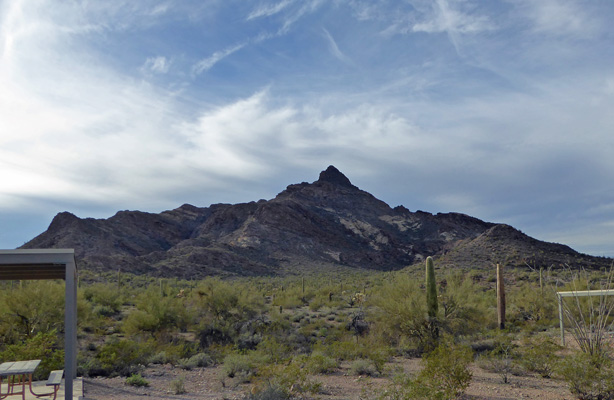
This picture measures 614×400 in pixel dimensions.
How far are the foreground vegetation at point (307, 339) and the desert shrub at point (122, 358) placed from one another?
1.3 inches

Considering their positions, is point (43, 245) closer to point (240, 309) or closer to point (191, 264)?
point (191, 264)

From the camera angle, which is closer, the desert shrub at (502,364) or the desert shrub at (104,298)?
the desert shrub at (502,364)

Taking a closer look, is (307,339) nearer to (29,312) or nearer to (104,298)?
(29,312)

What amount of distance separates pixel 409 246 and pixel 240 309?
72795 mm

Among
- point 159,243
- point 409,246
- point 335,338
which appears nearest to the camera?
point 335,338

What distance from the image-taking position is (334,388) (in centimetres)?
1150

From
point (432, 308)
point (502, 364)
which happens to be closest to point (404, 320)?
point (432, 308)

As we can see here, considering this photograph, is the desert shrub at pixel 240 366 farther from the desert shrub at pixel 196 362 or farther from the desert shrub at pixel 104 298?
the desert shrub at pixel 104 298

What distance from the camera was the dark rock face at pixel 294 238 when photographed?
2238 inches

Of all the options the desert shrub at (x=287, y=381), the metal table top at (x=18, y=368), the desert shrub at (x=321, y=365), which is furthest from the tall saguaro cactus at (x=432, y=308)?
the metal table top at (x=18, y=368)

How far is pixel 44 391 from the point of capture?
990 centimetres

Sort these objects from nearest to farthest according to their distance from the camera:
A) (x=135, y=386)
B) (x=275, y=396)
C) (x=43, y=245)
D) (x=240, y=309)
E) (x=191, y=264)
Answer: (x=275, y=396), (x=135, y=386), (x=240, y=309), (x=191, y=264), (x=43, y=245)

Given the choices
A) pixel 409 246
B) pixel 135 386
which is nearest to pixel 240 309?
pixel 135 386

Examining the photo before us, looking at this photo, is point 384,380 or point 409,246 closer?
point 384,380
